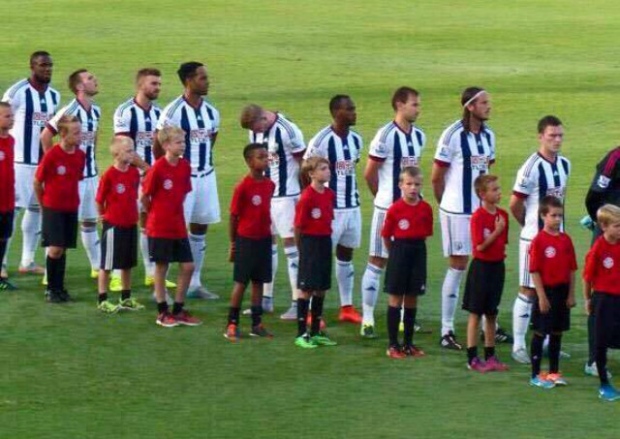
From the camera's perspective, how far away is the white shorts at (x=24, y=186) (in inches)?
579

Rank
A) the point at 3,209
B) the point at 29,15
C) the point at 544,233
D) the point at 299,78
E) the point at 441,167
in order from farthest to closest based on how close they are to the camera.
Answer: the point at 29,15 → the point at 299,78 → the point at 3,209 → the point at 441,167 → the point at 544,233

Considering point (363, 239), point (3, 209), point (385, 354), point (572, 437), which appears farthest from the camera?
point (363, 239)

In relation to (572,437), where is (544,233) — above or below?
above

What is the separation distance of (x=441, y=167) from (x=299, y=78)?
54.1ft

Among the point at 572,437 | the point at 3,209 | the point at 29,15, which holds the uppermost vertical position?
the point at 29,15

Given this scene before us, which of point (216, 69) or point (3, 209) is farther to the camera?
point (216, 69)

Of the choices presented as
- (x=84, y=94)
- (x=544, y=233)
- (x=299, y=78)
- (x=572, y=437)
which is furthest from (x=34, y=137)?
(x=299, y=78)

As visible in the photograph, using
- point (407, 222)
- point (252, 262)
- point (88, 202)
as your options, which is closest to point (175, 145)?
point (252, 262)

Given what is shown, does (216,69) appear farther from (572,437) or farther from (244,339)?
(572,437)

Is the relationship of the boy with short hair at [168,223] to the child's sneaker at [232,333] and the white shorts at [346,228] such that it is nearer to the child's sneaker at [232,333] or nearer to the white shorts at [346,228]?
the child's sneaker at [232,333]

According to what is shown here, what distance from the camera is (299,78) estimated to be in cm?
2900

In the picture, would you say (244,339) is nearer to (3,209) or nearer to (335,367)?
(335,367)

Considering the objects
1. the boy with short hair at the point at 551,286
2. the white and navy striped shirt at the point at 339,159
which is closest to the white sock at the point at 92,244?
the white and navy striped shirt at the point at 339,159

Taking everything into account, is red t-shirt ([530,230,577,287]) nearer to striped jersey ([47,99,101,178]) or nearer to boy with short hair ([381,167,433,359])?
boy with short hair ([381,167,433,359])
